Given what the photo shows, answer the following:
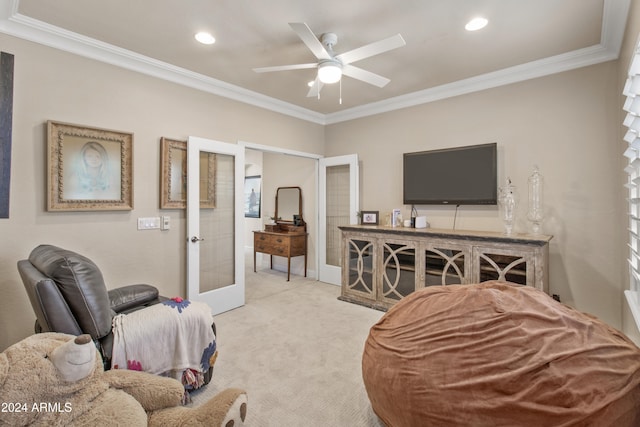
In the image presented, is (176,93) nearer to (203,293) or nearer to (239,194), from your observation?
(239,194)

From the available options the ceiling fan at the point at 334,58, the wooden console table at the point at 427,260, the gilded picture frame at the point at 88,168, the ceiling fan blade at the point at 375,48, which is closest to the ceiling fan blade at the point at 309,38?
the ceiling fan at the point at 334,58

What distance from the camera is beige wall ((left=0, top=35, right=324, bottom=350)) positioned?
7.90ft

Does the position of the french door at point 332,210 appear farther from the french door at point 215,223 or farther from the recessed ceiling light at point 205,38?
the recessed ceiling light at point 205,38

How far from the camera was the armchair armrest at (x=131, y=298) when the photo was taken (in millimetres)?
2436

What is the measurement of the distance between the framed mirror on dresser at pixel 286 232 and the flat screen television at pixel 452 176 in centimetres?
209

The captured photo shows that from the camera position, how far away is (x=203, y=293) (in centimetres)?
351

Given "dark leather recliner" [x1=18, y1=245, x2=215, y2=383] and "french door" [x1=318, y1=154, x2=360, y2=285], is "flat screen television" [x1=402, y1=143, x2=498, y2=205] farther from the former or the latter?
"dark leather recliner" [x1=18, y1=245, x2=215, y2=383]

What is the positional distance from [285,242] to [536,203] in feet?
11.8

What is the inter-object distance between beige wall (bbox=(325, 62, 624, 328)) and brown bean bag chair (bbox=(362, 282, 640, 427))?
→ 1.74 m

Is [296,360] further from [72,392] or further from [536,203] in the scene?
[536,203]

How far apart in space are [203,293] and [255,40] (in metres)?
2.73

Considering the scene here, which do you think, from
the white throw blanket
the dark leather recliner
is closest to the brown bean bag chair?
the white throw blanket

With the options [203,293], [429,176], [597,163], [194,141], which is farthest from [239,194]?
[597,163]

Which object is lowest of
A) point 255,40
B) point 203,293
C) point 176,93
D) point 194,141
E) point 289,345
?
point 289,345
